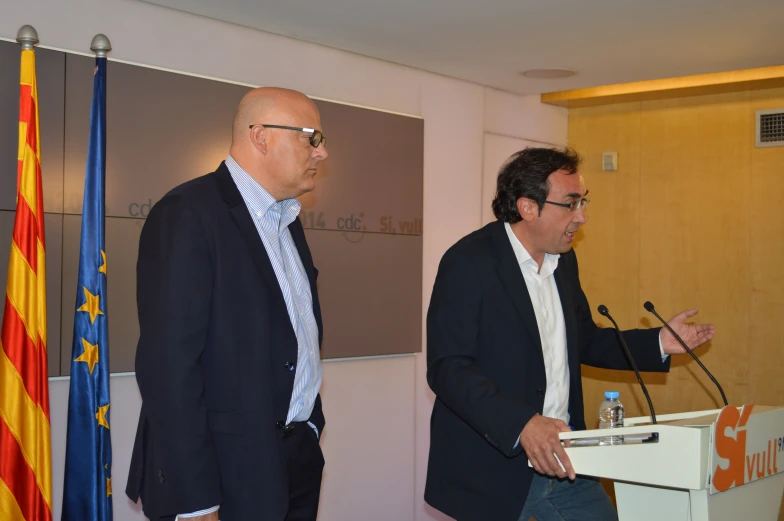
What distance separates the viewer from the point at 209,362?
2.04 metres

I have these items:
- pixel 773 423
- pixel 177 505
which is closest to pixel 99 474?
pixel 177 505

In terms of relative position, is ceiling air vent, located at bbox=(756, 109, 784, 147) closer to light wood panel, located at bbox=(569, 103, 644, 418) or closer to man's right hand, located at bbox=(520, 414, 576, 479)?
light wood panel, located at bbox=(569, 103, 644, 418)

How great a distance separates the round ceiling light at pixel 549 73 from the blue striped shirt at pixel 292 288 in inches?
130

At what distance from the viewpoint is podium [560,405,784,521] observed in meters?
1.82

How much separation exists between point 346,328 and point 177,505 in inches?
110

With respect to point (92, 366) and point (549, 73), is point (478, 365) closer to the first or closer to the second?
point (92, 366)

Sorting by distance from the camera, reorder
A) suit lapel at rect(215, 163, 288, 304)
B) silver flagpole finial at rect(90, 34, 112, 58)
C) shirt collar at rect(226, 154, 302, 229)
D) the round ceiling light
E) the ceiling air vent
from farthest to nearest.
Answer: the ceiling air vent < the round ceiling light < silver flagpole finial at rect(90, 34, 112, 58) < shirt collar at rect(226, 154, 302, 229) < suit lapel at rect(215, 163, 288, 304)

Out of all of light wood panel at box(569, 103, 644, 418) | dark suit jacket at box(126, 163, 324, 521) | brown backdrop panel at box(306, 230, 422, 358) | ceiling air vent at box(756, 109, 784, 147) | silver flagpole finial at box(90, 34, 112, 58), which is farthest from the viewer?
light wood panel at box(569, 103, 644, 418)

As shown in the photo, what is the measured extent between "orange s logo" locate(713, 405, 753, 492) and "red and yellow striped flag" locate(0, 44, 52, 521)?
2500 mm

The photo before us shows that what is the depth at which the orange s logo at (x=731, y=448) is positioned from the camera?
184 centimetres

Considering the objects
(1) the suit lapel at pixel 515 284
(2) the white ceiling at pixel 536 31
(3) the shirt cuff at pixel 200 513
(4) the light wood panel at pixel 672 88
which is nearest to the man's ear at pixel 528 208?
(1) the suit lapel at pixel 515 284

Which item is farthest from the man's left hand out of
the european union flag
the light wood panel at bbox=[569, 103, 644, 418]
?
the light wood panel at bbox=[569, 103, 644, 418]

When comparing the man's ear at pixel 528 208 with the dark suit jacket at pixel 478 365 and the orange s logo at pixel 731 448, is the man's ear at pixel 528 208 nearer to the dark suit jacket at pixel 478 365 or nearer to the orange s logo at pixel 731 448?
the dark suit jacket at pixel 478 365

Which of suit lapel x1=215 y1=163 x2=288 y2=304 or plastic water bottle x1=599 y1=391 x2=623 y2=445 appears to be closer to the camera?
plastic water bottle x1=599 y1=391 x2=623 y2=445
